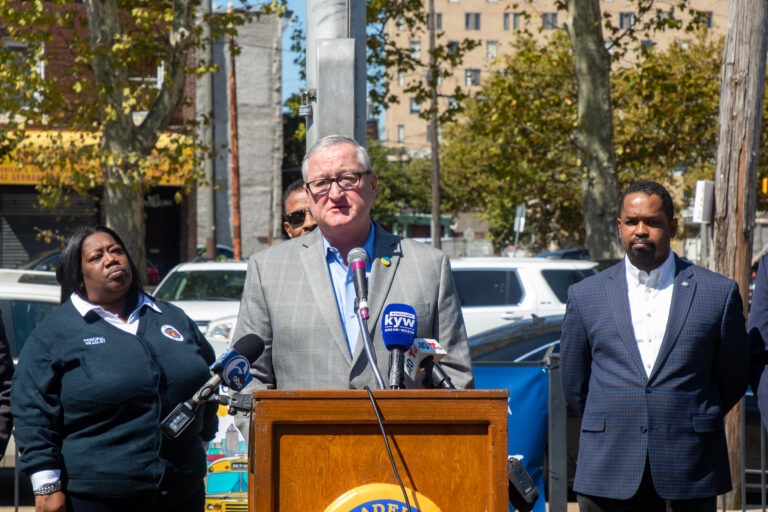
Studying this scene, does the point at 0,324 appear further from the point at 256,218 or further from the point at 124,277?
the point at 256,218

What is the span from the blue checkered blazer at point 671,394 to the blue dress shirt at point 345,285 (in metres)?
1.25

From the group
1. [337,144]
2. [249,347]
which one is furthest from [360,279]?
[337,144]

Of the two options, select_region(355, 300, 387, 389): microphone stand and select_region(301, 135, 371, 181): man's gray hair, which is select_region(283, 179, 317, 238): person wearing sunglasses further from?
select_region(355, 300, 387, 389): microphone stand

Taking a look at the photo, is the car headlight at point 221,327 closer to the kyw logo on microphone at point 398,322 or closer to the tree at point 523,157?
the kyw logo on microphone at point 398,322

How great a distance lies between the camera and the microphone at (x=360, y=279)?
9.21ft

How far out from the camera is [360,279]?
288 cm

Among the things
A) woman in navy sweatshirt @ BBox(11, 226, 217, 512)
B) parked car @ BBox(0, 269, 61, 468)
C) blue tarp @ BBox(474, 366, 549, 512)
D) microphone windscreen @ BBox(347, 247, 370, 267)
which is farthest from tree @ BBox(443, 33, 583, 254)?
microphone windscreen @ BBox(347, 247, 370, 267)

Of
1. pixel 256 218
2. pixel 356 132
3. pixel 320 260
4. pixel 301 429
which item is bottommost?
pixel 256 218

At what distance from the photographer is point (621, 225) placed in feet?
13.8

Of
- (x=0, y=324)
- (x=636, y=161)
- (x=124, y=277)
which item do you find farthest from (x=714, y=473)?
(x=636, y=161)

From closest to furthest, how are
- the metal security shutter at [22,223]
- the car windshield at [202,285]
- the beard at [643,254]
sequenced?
Result: the beard at [643,254], the car windshield at [202,285], the metal security shutter at [22,223]

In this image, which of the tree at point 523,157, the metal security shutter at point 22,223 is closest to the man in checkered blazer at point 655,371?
the tree at point 523,157

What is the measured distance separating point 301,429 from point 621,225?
2.10 meters

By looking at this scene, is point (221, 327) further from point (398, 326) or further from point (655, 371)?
point (398, 326)
